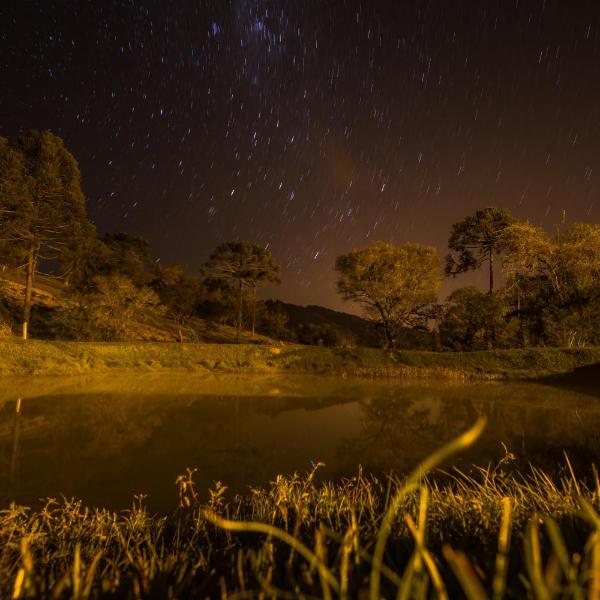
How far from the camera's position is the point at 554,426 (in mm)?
11266

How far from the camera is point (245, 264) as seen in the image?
4884 cm

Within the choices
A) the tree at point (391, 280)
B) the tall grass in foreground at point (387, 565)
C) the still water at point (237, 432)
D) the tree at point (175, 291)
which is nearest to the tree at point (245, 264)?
the tree at point (175, 291)

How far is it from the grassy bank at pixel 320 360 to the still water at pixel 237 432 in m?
4.94

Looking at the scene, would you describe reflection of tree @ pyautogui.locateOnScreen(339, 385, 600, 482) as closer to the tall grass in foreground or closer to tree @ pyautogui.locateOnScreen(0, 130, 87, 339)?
the tall grass in foreground

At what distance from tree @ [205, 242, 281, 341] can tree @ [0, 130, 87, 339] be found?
21.3 metres

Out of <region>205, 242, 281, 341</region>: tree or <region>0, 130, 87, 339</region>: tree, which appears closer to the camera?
<region>0, 130, 87, 339</region>: tree

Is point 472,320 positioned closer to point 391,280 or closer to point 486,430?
point 391,280

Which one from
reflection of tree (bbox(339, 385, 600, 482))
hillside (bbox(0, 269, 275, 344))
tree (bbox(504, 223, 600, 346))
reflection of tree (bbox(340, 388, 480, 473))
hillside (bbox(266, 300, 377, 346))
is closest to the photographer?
reflection of tree (bbox(339, 385, 600, 482))

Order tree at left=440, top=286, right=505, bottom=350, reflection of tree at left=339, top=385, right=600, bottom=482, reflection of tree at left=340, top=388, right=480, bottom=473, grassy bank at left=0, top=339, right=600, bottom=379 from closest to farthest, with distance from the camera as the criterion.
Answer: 1. reflection of tree at left=339, top=385, right=600, bottom=482
2. reflection of tree at left=340, top=388, right=480, bottom=473
3. grassy bank at left=0, top=339, right=600, bottom=379
4. tree at left=440, top=286, right=505, bottom=350

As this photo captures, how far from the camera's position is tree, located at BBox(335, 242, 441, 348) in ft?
108

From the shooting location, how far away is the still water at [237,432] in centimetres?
683

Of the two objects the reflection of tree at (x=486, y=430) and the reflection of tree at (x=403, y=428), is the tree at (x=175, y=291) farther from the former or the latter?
the reflection of tree at (x=403, y=428)

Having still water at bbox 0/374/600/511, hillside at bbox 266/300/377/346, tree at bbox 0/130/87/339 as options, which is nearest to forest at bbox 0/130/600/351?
tree at bbox 0/130/87/339

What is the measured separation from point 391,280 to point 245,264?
21.2m
